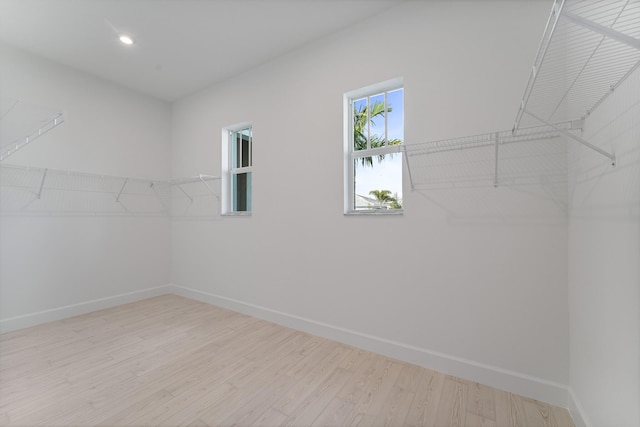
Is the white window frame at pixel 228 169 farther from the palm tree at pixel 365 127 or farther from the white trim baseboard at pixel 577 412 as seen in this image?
the white trim baseboard at pixel 577 412

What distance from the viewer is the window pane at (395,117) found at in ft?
7.54

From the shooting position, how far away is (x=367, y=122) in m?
2.48

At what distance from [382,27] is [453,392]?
2.74 metres

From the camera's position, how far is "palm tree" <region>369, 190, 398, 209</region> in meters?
2.33

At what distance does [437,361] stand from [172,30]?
3534mm

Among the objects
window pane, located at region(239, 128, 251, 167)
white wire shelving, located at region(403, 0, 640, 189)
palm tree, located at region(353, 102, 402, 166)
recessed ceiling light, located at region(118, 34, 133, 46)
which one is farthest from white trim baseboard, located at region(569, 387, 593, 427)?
recessed ceiling light, located at region(118, 34, 133, 46)

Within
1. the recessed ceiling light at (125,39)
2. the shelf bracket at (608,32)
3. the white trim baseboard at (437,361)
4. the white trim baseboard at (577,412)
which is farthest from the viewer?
the recessed ceiling light at (125,39)

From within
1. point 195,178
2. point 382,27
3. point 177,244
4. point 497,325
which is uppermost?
point 382,27

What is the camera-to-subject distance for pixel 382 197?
238 cm

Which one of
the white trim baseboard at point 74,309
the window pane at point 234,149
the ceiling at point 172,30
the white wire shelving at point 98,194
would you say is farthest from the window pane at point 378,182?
the white trim baseboard at point 74,309

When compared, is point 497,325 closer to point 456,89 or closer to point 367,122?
point 456,89

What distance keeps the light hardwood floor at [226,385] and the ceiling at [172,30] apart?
2795mm

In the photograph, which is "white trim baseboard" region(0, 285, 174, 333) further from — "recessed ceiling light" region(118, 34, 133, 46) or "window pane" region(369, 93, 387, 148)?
"window pane" region(369, 93, 387, 148)

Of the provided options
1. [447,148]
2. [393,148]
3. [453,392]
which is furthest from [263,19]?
[453,392]
